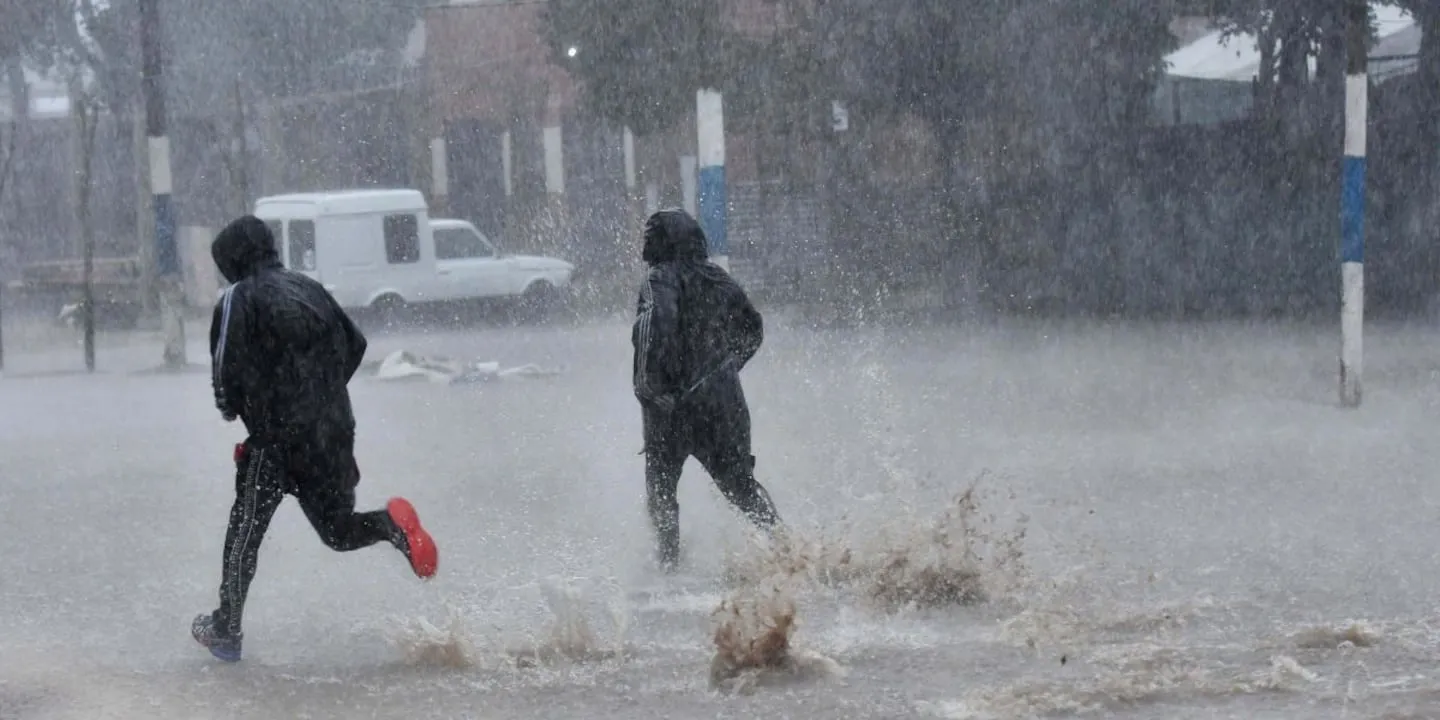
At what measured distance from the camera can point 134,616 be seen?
23.0ft

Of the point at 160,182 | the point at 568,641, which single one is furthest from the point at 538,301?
the point at 568,641

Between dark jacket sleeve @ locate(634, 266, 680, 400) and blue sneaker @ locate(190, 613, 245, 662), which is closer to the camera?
blue sneaker @ locate(190, 613, 245, 662)

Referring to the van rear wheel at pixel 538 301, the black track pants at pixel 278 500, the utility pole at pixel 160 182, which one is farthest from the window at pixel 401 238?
the black track pants at pixel 278 500

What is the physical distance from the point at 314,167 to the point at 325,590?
3283 centimetres

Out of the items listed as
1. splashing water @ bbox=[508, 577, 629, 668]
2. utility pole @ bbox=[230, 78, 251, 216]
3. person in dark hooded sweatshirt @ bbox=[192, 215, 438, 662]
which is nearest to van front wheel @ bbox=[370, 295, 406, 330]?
utility pole @ bbox=[230, 78, 251, 216]

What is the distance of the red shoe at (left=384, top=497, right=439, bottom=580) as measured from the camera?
607 cm

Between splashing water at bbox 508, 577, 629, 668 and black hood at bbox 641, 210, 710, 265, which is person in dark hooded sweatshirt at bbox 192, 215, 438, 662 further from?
black hood at bbox 641, 210, 710, 265

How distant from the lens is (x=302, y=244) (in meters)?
25.1

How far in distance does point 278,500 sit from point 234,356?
1.67 ft

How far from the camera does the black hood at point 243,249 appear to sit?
6.09 m

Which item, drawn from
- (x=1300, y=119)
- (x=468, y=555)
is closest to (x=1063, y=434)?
(x=468, y=555)

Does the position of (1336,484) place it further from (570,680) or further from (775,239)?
(775,239)

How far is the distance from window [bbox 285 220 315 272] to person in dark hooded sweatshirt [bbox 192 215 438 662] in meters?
19.3

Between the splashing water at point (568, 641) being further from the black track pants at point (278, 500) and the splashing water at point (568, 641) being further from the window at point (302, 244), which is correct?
the window at point (302, 244)
